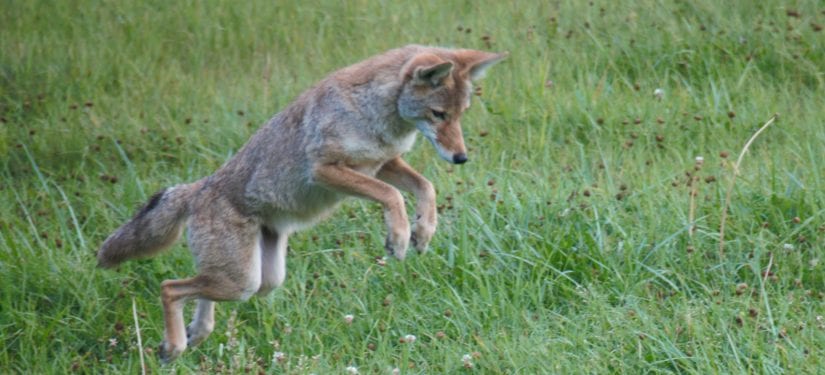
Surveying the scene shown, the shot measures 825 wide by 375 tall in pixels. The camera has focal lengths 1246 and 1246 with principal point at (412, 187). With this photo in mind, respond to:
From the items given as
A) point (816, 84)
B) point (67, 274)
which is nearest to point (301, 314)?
point (67, 274)

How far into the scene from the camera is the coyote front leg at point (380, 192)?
587 cm

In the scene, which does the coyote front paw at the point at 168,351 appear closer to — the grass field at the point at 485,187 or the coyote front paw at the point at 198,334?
the grass field at the point at 485,187

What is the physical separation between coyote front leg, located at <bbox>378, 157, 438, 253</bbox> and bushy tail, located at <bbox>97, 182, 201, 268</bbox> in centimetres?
103

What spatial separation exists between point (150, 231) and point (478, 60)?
189 cm

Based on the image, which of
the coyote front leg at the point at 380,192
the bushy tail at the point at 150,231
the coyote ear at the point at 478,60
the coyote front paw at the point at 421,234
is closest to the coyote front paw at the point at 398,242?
the coyote front leg at the point at 380,192

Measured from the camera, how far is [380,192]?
19.6 ft

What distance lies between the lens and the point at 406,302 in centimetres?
643

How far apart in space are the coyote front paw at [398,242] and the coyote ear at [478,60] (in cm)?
92

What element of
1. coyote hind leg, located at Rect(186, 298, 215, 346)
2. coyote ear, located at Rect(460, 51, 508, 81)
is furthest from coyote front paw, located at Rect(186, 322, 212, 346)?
coyote ear, located at Rect(460, 51, 508, 81)

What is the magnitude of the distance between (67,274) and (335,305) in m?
1.52

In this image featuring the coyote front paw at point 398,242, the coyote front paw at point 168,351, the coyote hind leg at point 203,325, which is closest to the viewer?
the coyote front paw at point 398,242

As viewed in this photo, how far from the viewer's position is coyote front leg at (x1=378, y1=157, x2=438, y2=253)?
5.99 m

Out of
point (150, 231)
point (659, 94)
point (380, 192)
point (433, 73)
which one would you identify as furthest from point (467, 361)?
point (659, 94)

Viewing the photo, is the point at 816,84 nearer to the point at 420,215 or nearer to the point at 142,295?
the point at 420,215
